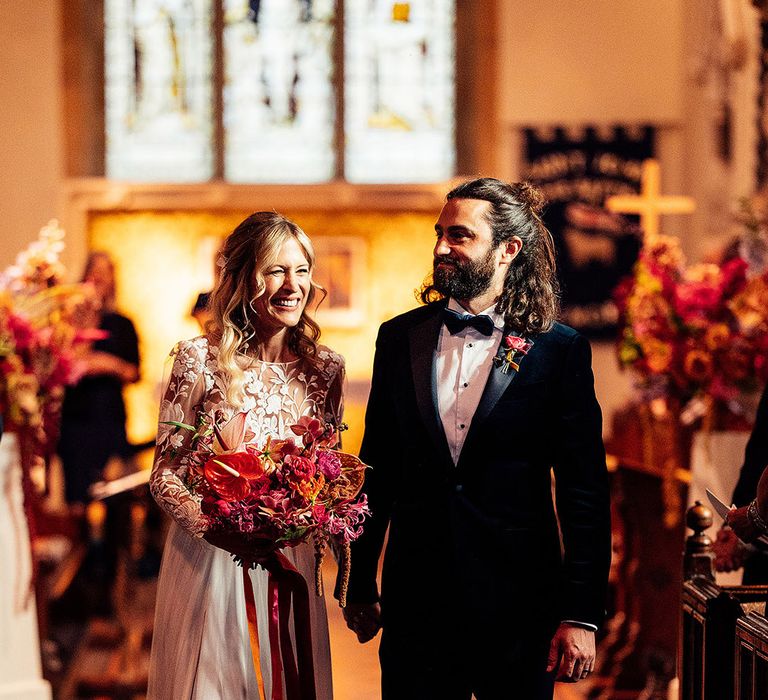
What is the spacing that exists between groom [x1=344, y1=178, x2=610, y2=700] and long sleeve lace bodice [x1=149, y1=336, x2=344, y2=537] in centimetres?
21

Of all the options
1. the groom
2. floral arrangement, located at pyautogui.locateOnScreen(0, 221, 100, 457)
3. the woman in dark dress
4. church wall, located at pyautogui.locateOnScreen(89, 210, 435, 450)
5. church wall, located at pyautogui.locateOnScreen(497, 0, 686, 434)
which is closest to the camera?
the groom

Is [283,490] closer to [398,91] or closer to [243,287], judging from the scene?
[243,287]

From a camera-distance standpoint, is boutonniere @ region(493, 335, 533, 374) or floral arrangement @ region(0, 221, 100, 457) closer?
boutonniere @ region(493, 335, 533, 374)

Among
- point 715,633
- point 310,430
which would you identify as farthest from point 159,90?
point 715,633

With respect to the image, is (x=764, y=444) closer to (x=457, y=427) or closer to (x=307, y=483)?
(x=457, y=427)

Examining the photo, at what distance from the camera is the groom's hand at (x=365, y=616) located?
2.97 meters

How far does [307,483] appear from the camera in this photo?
104 inches

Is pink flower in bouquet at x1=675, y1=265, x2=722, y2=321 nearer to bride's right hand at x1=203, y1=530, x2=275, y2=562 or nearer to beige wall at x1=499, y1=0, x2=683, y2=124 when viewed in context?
bride's right hand at x1=203, y1=530, x2=275, y2=562

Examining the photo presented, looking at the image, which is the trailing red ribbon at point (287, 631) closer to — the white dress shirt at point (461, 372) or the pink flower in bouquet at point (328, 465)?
the pink flower in bouquet at point (328, 465)

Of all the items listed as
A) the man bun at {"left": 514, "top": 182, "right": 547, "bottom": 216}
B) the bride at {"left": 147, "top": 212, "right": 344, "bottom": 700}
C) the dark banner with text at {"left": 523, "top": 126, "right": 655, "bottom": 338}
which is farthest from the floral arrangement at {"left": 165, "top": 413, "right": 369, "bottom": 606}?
the dark banner with text at {"left": 523, "top": 126, "right": 655, "bottom": 338}

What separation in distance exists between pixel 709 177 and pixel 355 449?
3503mm

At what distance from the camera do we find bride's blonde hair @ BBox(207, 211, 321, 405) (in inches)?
116

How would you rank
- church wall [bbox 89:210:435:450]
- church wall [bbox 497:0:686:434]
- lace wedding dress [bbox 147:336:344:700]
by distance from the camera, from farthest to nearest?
1. church wall [bbox 89:210:435:450]
2. church wall [bbox 497:0:686:434]
3. lace wedding dress [bbox 147:336:344:700]

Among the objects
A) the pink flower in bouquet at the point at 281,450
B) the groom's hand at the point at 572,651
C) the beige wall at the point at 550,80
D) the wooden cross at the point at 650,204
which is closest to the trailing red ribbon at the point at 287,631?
the pink flower in bouquet at the point at 281,450
